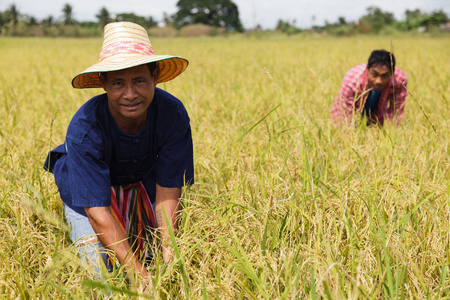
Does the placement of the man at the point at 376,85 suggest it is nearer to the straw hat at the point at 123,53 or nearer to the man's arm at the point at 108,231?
the straw hat at the point at 123,53

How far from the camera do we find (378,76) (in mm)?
2945

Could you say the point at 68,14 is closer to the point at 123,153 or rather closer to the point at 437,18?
the point at 437,18

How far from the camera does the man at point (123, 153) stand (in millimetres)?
1339

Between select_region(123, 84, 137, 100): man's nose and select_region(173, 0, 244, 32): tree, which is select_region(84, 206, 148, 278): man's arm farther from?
select_region(173, 0, 244, 32): tree

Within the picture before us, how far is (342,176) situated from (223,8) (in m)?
58.2

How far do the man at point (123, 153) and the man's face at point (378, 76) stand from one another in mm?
1945

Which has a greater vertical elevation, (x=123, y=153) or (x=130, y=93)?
(x=130, y=93)

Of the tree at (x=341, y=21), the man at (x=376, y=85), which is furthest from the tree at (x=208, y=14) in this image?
the man at (x=376, y=85)

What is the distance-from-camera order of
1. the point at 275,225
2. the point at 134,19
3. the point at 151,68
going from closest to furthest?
the point at 275,225, the point at 151,68, the point at 134,19

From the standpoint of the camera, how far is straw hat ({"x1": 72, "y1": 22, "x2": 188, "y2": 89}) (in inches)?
49.9

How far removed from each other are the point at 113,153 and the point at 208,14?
5723cm

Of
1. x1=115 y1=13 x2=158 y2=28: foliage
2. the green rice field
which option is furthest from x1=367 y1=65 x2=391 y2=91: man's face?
x1=115 y1=13 x2=158 y2=28: foliage

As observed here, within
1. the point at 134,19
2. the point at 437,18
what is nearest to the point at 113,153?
the point at 134,19

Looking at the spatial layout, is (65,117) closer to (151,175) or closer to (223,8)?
(151,175)
